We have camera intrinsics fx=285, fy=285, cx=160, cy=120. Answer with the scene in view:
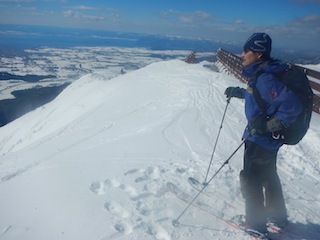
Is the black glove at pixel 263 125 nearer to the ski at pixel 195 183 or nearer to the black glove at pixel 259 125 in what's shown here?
the black glove at pixel 259 125

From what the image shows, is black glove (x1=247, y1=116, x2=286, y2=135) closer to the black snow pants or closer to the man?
the man

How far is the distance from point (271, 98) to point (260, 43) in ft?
2.18

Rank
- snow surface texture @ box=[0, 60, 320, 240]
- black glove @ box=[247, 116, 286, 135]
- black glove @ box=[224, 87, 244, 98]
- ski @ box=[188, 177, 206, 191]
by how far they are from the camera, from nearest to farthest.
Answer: black glove @ box=[247, 116, 286, 135], snow surface texture @ box=[0, 60, 320, 240], black glove @ box=[224, 87, 244, 98], ski @ box=[188, 177, 206, 191]

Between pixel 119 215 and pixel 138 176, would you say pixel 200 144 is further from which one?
pixel 119 215

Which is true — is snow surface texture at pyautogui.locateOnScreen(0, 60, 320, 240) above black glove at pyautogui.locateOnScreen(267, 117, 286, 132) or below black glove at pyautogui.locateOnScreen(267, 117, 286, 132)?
below

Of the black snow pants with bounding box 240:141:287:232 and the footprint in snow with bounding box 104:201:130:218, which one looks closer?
the black snow pants with bounding box 240:141:287:232

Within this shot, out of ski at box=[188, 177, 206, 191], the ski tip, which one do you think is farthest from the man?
ski at box=[188, 177, 206, 191]

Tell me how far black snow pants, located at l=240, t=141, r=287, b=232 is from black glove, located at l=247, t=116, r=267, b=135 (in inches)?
11.4

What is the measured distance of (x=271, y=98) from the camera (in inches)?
115

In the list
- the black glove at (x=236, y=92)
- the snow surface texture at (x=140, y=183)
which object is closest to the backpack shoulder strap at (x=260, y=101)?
the black glove at (x=236, y=92)

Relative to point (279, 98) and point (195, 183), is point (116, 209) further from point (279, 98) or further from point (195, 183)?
point (279, 98)

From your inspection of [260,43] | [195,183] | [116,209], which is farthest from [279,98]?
[116,209]

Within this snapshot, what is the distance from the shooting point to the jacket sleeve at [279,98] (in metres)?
2.77

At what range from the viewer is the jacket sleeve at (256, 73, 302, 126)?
9.07 feet
